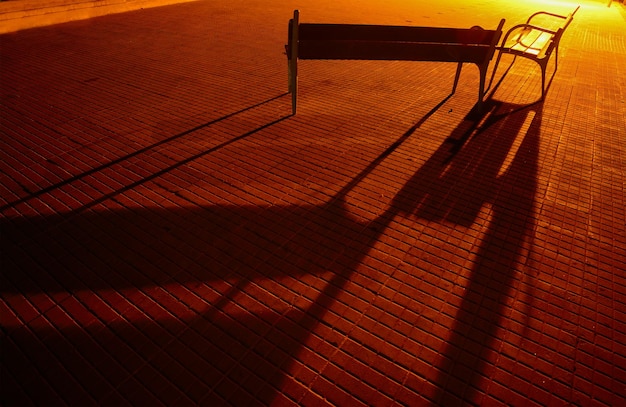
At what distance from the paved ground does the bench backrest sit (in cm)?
72

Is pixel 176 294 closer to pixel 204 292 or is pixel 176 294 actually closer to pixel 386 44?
pixel 204 292

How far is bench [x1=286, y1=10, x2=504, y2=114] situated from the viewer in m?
4.70

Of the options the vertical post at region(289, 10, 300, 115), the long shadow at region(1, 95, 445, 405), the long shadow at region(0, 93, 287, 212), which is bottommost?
the long shadow at region(1, 95, 445, 405)

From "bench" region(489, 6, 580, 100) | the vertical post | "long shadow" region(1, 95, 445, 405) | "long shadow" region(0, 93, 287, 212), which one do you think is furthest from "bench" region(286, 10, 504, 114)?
"long shadow" region(1, 95, 445, 405)

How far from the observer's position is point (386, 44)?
4855 mm

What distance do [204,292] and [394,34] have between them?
4163mm

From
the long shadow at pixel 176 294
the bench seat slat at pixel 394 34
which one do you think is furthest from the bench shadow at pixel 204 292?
the bench seat slat at pixel 394 34

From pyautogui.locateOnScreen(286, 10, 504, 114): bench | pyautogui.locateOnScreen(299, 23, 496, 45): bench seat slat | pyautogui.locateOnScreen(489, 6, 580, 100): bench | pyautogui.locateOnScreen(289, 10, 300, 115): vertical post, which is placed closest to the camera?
pyautogui.locateOnScreen(289, 10, 300, 115): vertical post

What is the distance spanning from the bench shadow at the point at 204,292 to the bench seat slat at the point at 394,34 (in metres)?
2.47

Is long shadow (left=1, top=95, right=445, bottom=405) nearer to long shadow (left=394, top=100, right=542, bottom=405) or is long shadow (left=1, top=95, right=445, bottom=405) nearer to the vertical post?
long shadow (left=394, top=100, right=542, bottom=405)

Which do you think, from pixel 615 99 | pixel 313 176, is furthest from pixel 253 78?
Answer: pixel 615 99

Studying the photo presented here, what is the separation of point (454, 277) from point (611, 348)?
3.21 feet

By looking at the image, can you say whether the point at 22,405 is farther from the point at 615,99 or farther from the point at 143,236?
the point at 615,99

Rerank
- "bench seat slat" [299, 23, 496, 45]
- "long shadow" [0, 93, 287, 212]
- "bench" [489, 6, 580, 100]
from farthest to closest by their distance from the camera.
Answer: "bench" [489, 6, 580, 100]
"bench seat slat" [299, 23, 496, 45]
"long shadow" [0, 93, 287, 212]
